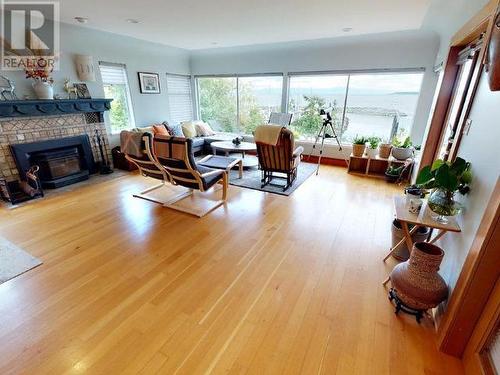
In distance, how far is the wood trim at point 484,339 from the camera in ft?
3.89

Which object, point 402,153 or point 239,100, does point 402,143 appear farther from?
point 239,100

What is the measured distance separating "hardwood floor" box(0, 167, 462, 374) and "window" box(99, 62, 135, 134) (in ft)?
8.15

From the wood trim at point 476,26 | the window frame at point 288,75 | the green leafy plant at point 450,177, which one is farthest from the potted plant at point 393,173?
the green leafy plant at point 450,177

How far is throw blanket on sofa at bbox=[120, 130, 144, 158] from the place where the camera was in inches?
117

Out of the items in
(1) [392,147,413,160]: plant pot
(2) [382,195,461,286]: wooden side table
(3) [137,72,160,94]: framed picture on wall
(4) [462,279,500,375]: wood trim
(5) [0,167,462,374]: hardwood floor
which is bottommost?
(5) [0,167,462,374]: hardwood floor

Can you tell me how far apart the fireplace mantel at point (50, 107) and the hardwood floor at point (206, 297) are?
141cm

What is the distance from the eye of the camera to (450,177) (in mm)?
1484

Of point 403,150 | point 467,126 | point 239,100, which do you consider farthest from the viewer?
point 239,100

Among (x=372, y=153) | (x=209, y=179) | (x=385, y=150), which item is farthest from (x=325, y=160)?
(x=209, y=179)

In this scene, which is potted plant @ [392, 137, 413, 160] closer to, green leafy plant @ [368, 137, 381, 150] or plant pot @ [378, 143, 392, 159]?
plant pot @ [378, 143, 392, 159]

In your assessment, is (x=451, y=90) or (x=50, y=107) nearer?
(x=451, y=90)

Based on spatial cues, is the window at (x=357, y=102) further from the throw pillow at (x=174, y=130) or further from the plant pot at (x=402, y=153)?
the throw pillow at (x=174, y=130)

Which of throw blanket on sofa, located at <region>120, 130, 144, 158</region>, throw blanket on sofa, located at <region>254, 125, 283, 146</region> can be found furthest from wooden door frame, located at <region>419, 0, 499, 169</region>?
throw blanket on sofa, located at <region>120, 130, 144, 158</region>

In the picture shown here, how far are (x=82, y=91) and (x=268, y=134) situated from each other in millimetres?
3346
